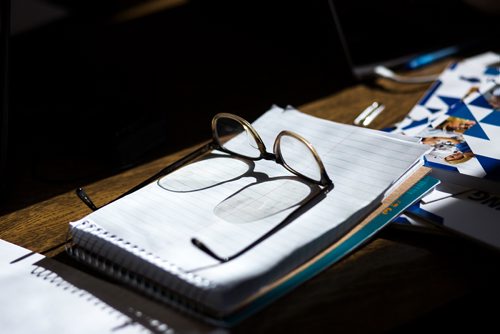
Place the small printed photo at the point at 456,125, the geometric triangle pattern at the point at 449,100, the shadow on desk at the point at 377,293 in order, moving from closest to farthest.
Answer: the shadow on desk at the point at 377,293 < the small printed photo at the point at 456,125 < the geometric triangle pattern at the point at 449,100

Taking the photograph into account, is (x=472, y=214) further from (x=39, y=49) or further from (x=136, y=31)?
(x=136, y=31)

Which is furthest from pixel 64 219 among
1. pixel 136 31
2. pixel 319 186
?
pixel 136 31

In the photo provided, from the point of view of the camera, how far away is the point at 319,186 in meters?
0.70

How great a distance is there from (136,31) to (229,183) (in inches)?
31.7

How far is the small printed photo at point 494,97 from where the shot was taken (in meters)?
0.89

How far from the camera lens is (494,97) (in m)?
0.91

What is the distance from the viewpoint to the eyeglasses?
66 centimetres

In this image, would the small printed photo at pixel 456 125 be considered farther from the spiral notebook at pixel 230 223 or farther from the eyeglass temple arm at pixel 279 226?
the eyeglass temple arm at pixel 279 226

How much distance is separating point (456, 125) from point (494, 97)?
113 mm

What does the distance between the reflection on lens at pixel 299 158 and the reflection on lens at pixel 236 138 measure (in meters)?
0.04

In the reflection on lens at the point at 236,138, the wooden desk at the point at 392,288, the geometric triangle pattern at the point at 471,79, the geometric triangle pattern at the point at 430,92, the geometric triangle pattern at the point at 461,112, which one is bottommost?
the wooden desk at the point at 392,288

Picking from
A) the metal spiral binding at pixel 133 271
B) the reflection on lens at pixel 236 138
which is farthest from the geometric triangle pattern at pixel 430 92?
the metal spiral binding at pixel 133 271

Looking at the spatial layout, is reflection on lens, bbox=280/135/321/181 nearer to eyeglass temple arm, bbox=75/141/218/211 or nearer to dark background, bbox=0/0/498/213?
eyeglass temple arm, bbox=75/141/218/211

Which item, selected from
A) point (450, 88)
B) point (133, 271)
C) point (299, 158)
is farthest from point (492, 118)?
point (133, 271)
